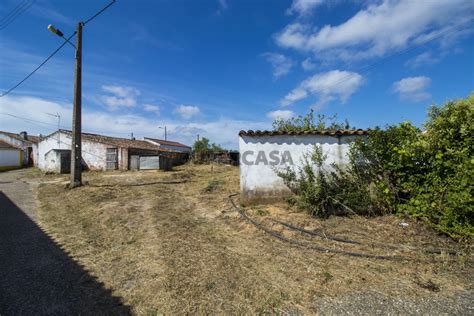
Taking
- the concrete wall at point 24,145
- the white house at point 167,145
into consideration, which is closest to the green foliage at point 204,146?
the white house at point 167,145

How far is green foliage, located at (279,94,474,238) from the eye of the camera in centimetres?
464

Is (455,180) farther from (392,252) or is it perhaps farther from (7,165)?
(7,165)

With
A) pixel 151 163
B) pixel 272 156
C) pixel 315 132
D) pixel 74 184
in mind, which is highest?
pixel 315 132

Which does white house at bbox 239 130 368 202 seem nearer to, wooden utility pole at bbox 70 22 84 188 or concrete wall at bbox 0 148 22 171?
wooden utility pole at bbox 70 22 84 188

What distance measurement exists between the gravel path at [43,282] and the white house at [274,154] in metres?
4.62

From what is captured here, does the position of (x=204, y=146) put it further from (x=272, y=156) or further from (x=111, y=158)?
(x=272, y=156)

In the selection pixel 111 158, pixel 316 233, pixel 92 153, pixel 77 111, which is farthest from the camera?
pixel 92 153

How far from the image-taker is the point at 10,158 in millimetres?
25344

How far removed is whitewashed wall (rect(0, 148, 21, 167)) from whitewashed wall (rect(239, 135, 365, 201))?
93.1ft

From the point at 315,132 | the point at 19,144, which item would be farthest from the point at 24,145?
the point at 315,132

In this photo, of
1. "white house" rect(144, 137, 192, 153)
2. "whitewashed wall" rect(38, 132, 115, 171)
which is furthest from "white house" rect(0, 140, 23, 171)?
"white house" rect(144, 137, 192, 153)

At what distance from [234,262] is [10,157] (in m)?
31.1

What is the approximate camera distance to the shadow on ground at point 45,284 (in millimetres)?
2926

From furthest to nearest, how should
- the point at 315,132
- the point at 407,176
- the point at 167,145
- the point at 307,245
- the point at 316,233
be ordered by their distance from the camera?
1. the point at 167,145
2. the point at 315,132
3. the point at 407,176
4. the point at 316,233
5. the point at 307,245
